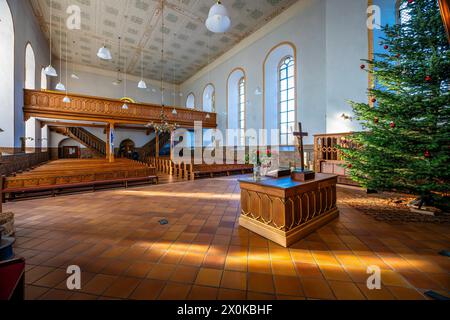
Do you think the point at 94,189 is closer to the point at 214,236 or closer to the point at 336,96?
the point at 214,236

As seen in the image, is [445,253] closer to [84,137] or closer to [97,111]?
[97,111]

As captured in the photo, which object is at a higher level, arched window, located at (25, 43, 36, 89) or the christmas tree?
arched window, located at (25, 43, 36, 89)

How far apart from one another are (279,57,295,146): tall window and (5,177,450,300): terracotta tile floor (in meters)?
6.37

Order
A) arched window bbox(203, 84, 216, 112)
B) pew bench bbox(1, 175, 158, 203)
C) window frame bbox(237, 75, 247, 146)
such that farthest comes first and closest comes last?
arched window bbox(203, 84, 216, 112), window frame bbox(237, 75, 247, 146), pew bench bbox(1, 175, 158, 203)

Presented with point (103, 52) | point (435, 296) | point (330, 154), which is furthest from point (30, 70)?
point (435, 296)

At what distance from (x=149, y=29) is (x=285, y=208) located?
1171 centimetres

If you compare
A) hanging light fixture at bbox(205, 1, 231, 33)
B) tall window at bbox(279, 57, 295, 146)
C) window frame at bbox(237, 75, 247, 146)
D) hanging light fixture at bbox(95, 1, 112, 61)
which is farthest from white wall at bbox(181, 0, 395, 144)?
hanging light fixture at bbox(95, 1, 112, 61)

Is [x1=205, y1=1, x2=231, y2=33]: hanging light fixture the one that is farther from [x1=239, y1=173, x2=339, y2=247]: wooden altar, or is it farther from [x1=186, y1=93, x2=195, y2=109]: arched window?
[x1=186, y1=93, x2=195, y2=109]: arched window

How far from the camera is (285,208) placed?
8.28 ft

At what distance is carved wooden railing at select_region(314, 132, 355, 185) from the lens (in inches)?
248

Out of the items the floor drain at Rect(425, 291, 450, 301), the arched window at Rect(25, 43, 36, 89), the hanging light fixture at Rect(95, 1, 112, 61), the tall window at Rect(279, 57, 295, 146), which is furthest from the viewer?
the tall window at Rect(279, 57, 295, 146)
